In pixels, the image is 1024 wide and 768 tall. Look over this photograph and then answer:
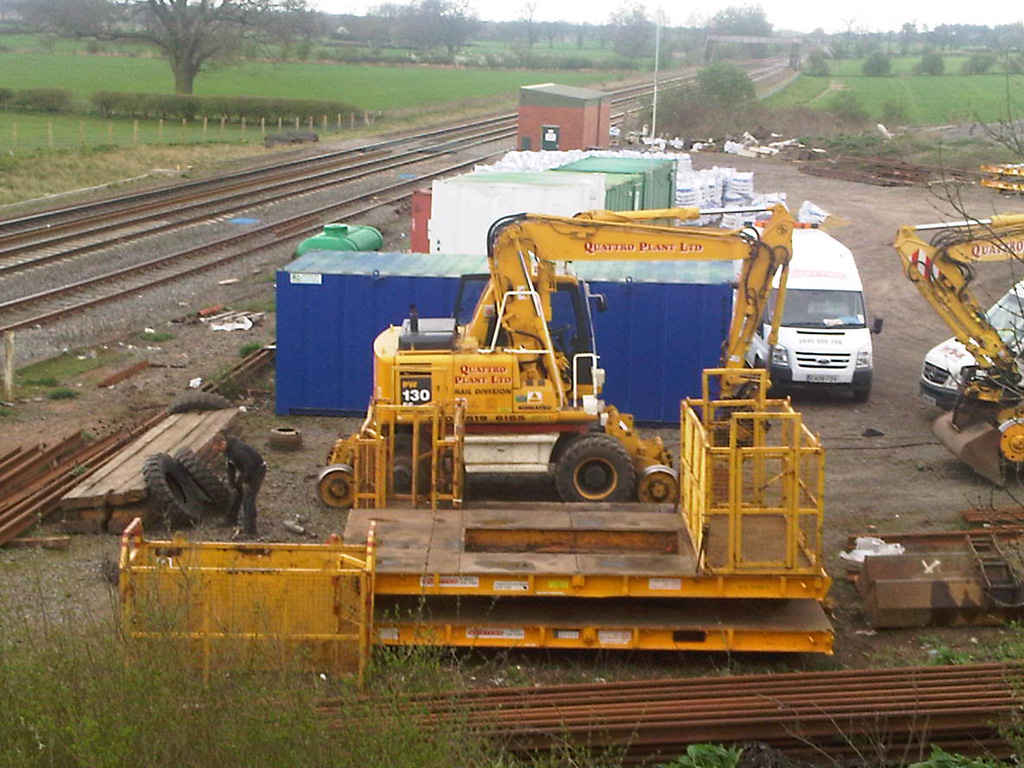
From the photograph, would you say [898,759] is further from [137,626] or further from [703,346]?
[703,346]

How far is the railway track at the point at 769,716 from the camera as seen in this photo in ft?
29.3

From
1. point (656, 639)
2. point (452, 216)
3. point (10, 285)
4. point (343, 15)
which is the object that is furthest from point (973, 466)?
point (343, 15)

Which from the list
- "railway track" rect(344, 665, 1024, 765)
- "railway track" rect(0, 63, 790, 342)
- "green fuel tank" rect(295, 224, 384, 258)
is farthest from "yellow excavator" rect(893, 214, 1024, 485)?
"railway track" rect(0, 63, 790, 342)

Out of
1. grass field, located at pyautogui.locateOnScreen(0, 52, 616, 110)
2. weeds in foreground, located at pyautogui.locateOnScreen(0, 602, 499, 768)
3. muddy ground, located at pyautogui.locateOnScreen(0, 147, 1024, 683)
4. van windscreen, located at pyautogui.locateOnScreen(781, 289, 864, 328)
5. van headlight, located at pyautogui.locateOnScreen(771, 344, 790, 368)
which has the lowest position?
muddy ground, located at pyautogui.locateOnScreen(0, 147, 1024, 683)

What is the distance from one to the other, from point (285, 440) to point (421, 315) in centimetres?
302

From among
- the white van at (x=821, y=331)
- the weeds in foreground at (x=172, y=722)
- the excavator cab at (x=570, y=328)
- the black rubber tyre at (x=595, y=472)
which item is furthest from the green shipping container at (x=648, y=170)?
the weeds in foreground at (x=172, y=722)

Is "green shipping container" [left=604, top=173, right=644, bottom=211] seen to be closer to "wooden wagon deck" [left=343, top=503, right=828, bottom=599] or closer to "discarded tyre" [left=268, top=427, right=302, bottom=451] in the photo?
"discarded tyre" [left=268, top=427, right=302, bottom=451]

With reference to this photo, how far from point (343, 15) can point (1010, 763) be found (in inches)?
6467

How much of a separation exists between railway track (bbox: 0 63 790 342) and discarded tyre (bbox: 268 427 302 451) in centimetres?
752

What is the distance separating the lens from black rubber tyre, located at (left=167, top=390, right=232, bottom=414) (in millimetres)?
16609

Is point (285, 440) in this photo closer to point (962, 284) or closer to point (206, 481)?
point (206, 481)

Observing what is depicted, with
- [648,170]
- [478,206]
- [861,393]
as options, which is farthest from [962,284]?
[648,170]

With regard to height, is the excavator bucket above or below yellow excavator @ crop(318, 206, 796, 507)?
below

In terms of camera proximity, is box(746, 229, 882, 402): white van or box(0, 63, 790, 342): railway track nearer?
box(746, 229, 882, 402): white van
